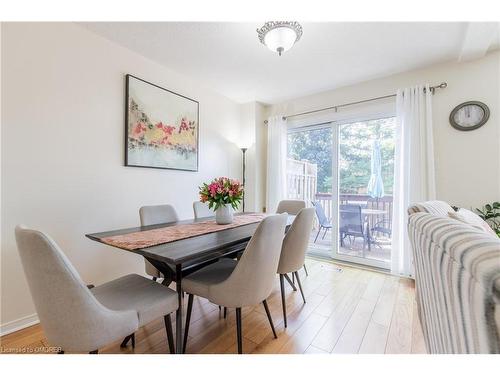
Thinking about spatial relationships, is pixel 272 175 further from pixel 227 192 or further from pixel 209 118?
pixel 227 192

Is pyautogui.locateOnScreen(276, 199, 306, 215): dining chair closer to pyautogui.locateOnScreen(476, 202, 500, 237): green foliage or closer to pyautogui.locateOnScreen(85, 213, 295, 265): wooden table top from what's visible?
pyautogui.locateOnScreen(85, 213, 295, 265): wooden table top

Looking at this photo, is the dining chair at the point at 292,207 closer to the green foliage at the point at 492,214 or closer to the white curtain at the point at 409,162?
the white curtain at the point at 409,162

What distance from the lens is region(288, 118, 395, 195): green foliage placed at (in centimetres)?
288

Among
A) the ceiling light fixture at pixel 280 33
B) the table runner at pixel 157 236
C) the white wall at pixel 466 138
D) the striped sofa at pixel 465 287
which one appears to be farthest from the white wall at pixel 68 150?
the white wall at pixel 466 138

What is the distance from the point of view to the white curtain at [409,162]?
96.7 inches

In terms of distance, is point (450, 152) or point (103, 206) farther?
point (450, 152)

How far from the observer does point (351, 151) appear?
10.3 feet

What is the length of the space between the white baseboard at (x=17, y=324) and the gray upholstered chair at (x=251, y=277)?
1295 mm

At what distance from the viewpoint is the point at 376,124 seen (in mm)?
2959

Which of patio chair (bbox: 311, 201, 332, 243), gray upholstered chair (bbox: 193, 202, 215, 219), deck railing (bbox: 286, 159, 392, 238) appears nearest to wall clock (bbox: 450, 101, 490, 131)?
deck railing (bbox: 286, 159, 392, 238)

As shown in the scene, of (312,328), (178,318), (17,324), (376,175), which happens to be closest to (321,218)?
(376,175)
